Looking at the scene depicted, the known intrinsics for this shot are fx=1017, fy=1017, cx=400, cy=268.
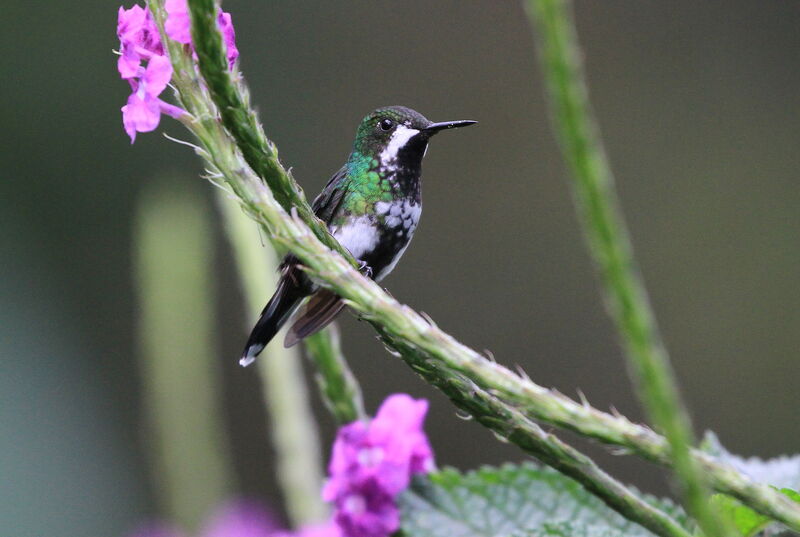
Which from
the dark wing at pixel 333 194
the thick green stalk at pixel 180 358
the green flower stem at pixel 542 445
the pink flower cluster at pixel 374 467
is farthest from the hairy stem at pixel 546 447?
the thick green stalk at pixel 180 358

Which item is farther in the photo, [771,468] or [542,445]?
[771,468]

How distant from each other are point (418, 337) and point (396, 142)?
82cm

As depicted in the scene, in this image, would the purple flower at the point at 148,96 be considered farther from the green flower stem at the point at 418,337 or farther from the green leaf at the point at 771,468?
the green leaf at the point at 771,468

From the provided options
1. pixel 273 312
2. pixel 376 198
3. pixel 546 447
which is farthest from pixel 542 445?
pixel 376 198

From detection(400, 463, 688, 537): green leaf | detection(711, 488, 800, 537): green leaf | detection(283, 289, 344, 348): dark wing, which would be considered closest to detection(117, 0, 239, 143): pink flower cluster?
detection(283, 289, 344, 348): dark wing

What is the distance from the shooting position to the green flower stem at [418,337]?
2.82ft

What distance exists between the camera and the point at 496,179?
6590 millimetres

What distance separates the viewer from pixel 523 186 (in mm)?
6578

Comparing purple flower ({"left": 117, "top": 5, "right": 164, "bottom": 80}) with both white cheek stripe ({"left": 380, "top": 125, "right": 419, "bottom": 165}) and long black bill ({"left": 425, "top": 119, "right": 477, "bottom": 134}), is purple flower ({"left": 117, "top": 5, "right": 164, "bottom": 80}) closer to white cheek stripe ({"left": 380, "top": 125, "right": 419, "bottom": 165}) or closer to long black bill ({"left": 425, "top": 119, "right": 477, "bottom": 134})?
long black bill ({"left": 425, "top": 119, "right": 477, "bottom": 134})

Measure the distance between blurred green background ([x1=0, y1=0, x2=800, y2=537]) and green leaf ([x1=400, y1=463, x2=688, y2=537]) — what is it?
431cm

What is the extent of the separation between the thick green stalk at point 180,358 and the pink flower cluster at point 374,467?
664 mm

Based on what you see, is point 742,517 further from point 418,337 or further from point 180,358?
point 180,358

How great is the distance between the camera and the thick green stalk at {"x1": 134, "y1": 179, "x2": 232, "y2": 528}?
1.82 m

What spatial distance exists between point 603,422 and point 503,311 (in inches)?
215
